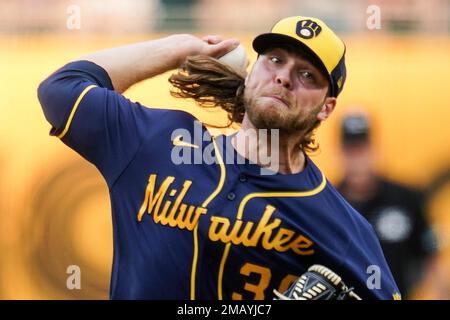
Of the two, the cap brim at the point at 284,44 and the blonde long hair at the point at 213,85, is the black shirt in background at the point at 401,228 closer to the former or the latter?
the blonde long hair at the point at 213,85

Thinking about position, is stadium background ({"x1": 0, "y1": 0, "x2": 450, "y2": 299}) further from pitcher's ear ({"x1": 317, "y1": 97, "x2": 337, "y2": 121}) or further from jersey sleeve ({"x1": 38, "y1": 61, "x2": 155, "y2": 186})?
jersey sleeve ({"x1": 38, "y1": 61, "x2": 155, "y2": 186})

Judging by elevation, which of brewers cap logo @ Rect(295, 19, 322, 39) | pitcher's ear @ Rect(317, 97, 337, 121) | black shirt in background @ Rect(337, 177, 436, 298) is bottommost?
black shirt in background @ Rect(337, 177, 436, 298)

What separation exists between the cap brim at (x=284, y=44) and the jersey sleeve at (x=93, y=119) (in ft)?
1.36

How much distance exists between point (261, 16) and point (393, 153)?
987 millimetres

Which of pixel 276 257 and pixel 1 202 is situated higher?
pixel 276 257

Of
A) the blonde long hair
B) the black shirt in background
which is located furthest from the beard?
the black shirt in background

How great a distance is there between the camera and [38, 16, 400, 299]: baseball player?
2.51 metres

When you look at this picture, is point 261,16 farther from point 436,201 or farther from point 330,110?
point 330,110

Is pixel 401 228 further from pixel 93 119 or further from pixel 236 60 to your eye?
pixel 93 119

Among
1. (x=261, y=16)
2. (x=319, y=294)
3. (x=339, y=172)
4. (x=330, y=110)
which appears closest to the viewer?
(x=319, y=294)

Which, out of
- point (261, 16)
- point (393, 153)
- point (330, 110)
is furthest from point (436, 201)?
point (330, 110)

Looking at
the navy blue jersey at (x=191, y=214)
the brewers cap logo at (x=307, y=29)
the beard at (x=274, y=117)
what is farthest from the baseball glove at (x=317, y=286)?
the brewers cap logo at (x=307, y=29)

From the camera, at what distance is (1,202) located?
14.8 feet

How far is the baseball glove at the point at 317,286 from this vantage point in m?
2.44
